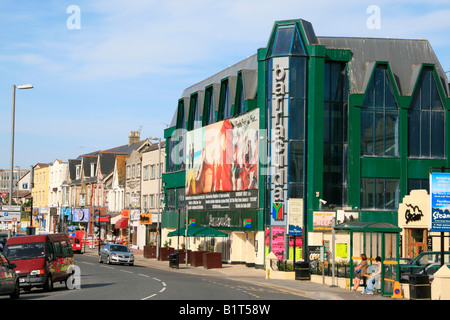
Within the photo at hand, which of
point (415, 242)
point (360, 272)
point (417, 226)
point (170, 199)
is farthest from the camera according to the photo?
point (170, 199)

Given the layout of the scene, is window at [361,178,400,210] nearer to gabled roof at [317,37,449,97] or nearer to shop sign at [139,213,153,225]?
gabled roof at [317,37,449,97]

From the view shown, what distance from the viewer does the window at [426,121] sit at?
2180 inches

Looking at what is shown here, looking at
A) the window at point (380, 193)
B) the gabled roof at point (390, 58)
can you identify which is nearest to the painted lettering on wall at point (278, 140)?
the gabled roof at point (390, 58)

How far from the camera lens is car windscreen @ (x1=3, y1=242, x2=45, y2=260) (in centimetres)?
3050

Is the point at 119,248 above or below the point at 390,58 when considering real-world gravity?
below

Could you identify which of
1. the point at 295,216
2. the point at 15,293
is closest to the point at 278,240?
the point at 295,216

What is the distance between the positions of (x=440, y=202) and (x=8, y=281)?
52.4 feet

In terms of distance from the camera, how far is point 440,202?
94.9ft

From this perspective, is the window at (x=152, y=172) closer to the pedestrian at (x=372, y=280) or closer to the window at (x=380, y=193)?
the window at (x=380, y=193)

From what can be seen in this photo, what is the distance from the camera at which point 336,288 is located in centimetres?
3406

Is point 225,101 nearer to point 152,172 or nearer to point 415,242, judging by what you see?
point 152,172

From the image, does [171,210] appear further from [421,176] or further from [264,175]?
[421,176]
